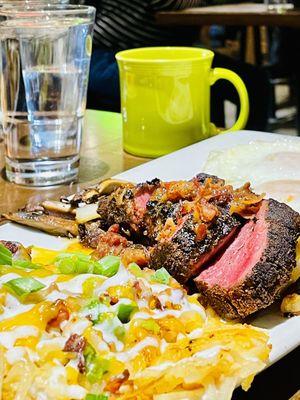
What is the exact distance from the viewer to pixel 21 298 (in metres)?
0.87

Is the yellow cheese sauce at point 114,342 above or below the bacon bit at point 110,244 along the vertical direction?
above

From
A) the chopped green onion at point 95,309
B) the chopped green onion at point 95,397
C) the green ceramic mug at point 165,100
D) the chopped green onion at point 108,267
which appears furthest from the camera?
the green ceramic mug at point 165,100

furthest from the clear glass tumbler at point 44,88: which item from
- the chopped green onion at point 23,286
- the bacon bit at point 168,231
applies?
the chopped green onion at point 23,286

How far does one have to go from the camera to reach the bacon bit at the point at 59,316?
32.6 inches

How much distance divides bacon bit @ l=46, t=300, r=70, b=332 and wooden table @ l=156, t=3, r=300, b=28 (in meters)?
3.00

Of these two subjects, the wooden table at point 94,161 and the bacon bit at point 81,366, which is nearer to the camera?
the bacon bit at point 81,366

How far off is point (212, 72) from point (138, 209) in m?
0.74

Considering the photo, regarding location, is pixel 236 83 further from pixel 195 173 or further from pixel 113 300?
pixel 113 300

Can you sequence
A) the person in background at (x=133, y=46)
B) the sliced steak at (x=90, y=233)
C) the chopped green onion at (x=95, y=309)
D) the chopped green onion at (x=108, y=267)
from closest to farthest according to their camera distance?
1. the chopped green onion at (x=95, y=309)
2. the chopped green onion at (x=108, y=267)
3. the sliced steak at (x=90, y=233)
4. the person in background at (x=133, y=46)

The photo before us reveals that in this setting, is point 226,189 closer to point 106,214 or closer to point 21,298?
point 106,214

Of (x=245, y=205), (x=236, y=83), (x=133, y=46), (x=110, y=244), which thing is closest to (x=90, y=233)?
(x=110, y=244)

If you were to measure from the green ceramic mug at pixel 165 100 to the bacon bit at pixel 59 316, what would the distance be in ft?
3.19

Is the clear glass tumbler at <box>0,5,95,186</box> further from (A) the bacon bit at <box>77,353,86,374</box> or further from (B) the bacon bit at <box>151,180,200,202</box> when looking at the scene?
(A) the bacon bit at <box>77,353,86,374</box>

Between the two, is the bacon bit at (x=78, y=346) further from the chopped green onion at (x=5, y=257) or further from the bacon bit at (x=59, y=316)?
the chopped green onion at (x=5, y=257)
